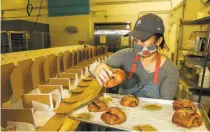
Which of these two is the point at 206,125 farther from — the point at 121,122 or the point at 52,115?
the point at 52,115

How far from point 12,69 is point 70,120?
543 mm

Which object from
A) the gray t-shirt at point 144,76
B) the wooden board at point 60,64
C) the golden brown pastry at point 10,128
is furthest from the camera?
the wooden board at point 60,64

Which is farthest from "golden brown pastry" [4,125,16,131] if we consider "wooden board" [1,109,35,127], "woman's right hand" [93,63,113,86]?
"woman's right hand" [93,63,113,86]

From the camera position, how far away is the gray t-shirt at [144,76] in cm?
135

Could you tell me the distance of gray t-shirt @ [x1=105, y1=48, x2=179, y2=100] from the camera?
53.2 inches

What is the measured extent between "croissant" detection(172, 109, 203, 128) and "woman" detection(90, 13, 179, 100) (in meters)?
0.38

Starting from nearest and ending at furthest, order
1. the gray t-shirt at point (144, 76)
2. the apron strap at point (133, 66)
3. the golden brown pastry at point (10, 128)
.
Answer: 1. the golden brown pastry at point (10, 128)
2. the gray t-shirt at point (144, 76)
3. the apron strap at point (133, 66)

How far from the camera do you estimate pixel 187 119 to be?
0.91 meters

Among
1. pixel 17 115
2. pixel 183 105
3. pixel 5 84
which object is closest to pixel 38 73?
pixel 5 84

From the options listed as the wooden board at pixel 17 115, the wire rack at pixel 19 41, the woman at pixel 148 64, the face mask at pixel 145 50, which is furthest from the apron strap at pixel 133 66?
the wire rack at pixel 19 41

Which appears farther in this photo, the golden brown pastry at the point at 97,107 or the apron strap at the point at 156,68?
the apron strap at the point at 156,68

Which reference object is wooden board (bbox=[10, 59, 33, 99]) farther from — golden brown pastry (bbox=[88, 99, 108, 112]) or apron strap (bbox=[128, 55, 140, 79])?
apron strap (bbox=[128, 55, 140, 79])

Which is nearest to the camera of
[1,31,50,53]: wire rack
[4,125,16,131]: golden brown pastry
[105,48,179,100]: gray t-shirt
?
[4,125,16,131]: golden brown pastry

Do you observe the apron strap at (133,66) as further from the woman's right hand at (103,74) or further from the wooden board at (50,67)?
the wooden board at (50,67)
